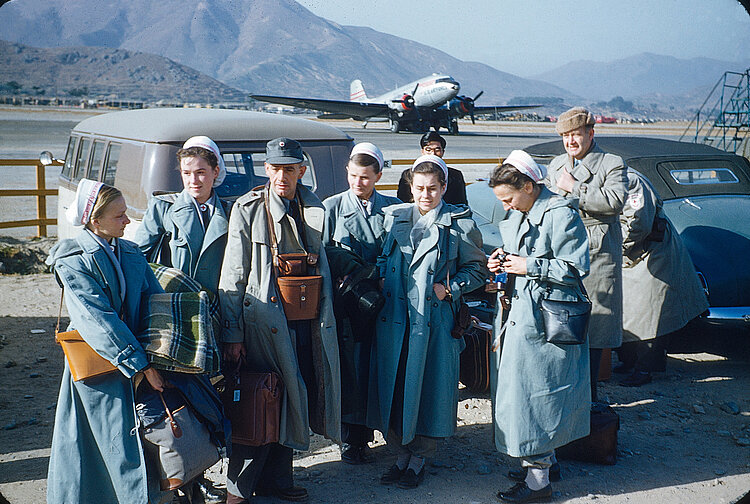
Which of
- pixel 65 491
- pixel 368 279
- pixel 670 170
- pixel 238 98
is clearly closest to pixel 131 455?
pixel 65 491

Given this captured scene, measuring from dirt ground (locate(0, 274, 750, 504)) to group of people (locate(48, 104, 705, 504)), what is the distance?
7.1 inches

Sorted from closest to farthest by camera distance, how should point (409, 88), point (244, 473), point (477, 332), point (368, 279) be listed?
point (244, 473), point (368, 279), point (477, 332), point (409, 88)

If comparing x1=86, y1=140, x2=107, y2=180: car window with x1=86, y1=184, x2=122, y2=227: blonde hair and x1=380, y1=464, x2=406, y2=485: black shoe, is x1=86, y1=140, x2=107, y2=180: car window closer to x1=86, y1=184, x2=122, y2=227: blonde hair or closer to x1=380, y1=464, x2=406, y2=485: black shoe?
x1=86, y1=184, x2=122, y2=227: blonde hair

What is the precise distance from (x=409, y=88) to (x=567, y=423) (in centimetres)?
4001

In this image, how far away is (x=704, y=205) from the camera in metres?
5.90

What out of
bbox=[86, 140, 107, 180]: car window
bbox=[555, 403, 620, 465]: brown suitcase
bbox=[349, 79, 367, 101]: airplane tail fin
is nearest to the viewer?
bbox=[555, 403, 620, 465]: brown suitcase

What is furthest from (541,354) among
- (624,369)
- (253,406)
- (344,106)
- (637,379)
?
(344,106)

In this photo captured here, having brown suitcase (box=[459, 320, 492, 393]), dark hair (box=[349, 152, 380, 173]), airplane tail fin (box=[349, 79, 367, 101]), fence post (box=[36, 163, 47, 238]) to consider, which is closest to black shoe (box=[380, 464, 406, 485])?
brown suitcase (box=[459, 320, 492, 393])

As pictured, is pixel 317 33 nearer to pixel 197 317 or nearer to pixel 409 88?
pixel 409 88

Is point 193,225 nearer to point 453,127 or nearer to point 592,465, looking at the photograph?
point 592,465

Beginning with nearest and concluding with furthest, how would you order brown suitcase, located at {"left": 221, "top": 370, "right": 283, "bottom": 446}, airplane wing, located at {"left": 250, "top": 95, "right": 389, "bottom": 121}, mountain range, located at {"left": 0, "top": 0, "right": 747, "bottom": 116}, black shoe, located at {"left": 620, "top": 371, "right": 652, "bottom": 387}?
brown suitcase, located at {"left": 221, "top": 370, "right": 283, "bottom": 446} → black shoe, located at {"left": 620, "top": 371, "right": 652, "bottom": 387} → airplane wing, located at {"left": 250, "top": 95, "right": 389, "bottom": 121} → mountain range, located at {"left": 0, "top": 0, "right": 747, "bottom": 116}

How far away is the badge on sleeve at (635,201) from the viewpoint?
4.41 meters

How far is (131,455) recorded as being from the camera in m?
2.74

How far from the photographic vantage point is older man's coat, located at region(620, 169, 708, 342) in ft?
15.9
